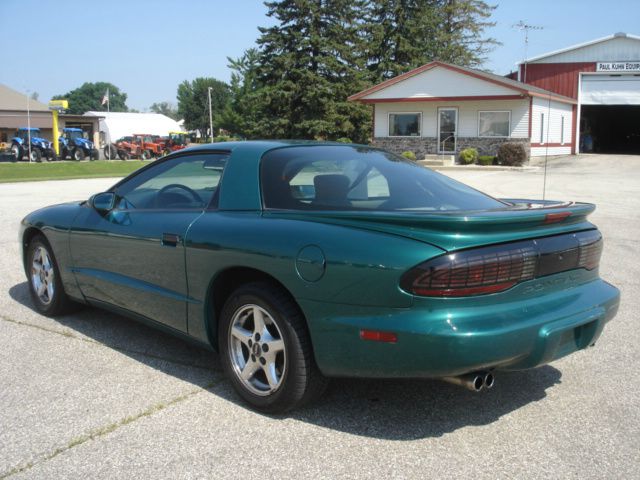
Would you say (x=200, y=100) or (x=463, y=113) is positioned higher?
(x=200, y=100)

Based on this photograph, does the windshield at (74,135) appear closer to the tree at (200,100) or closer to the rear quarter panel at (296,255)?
the rear quarter panel at (296,255)

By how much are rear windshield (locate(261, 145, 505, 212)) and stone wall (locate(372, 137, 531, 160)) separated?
2905 centimetres

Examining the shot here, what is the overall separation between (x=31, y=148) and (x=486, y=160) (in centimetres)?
→ 2781

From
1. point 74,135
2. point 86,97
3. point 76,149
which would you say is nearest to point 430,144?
point 76,149

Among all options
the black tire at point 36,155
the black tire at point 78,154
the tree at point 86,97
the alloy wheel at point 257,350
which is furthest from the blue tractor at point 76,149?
the tree at point 86,97

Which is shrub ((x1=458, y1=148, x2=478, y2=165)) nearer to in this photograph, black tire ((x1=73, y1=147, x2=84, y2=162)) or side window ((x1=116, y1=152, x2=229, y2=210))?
black tire ((x1=73, y1=147, x2=84, y2=162))

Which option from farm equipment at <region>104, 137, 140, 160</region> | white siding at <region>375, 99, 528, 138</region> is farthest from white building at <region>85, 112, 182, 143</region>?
white siding at <region>375, 99, 528, 138</region>

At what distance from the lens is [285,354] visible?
11.0 ft

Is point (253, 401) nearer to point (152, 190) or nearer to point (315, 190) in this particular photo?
point (315, 190)

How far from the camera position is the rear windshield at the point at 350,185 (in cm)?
369

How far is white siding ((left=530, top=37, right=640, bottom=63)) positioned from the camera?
3647cm

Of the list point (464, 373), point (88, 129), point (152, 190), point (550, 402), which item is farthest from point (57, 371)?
point (88, 129)

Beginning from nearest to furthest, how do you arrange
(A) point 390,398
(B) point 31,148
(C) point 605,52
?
(A) point 390,398 → (C) point 605,52 → (B) point 31,148

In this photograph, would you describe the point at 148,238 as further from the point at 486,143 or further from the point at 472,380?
the point at 486,143
